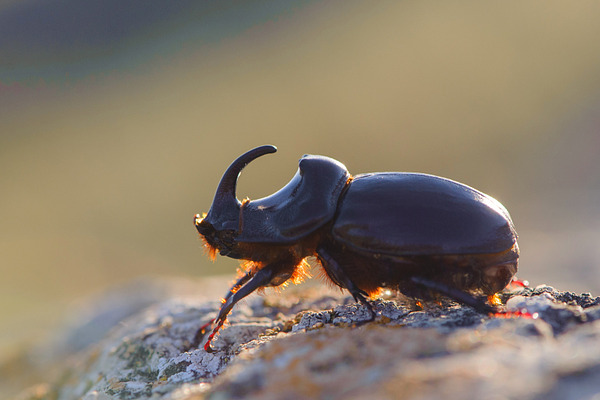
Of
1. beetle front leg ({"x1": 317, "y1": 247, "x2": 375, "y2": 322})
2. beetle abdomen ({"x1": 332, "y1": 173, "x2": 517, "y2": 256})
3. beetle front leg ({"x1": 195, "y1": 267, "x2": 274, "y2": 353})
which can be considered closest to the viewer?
beetle abdomen ({"x1": 332, "y1": 173, "x2": 517, "y2": 256})

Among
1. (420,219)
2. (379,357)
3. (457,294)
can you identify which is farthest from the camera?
(420,219)

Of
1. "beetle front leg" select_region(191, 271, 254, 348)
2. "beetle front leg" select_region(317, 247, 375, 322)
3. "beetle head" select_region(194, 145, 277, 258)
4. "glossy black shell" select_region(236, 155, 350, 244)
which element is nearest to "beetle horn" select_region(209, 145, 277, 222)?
"beetle head" select_region(194, 145, 277, 258)

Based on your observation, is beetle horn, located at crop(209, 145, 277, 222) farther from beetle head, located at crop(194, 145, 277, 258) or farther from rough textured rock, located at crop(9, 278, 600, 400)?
rough textured rock, located at crop(9, 278, 600, 400)

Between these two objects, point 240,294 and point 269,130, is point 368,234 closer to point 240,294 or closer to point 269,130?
point 240,294

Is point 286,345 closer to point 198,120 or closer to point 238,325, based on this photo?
point 238,325

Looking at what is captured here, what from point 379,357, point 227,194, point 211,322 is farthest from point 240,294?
point 379,357

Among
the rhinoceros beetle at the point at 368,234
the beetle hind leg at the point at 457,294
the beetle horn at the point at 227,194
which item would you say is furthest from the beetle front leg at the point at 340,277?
the beetle horn at the point at 227,194
